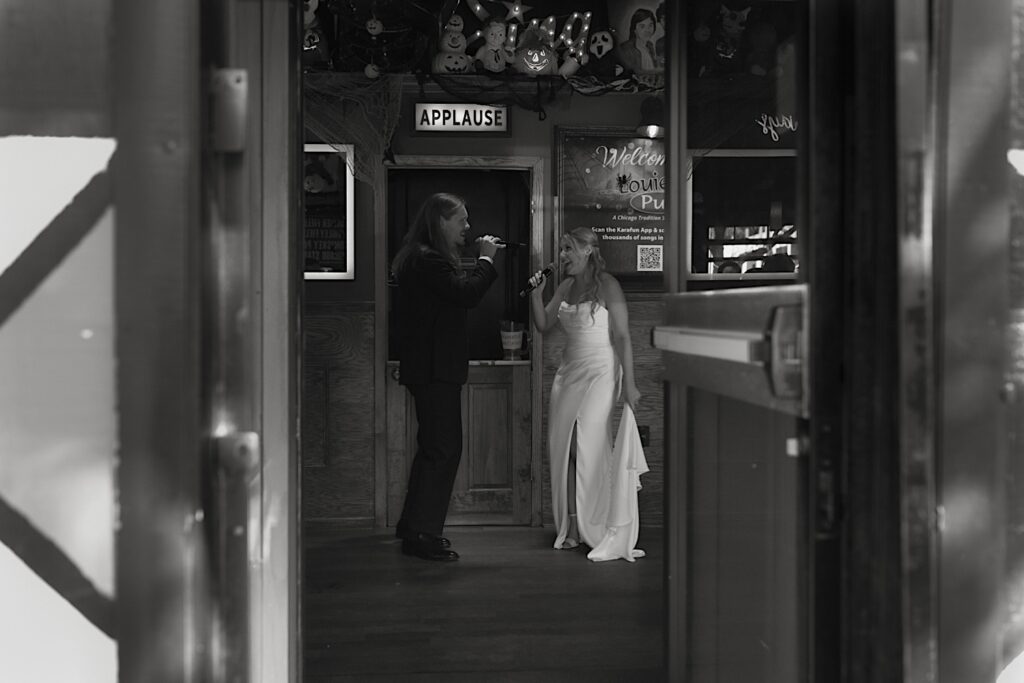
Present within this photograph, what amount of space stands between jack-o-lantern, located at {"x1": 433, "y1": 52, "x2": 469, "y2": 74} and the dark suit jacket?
3.71 ft

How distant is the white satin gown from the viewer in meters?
4.73

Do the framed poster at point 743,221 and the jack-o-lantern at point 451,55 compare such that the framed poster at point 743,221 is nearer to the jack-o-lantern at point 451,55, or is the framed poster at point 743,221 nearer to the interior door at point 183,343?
the interior door at point 183,343

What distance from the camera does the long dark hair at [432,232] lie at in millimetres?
4516

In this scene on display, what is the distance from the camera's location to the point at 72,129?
1648 millimetres

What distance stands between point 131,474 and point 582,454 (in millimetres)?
3439

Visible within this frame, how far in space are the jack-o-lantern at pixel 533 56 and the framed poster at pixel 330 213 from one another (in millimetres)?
1079

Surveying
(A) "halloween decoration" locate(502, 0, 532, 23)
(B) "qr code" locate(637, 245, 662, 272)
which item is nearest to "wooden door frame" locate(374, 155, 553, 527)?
(B) "qr code" locate(637, 245, 662, 272)

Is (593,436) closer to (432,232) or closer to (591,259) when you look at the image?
(591,259)

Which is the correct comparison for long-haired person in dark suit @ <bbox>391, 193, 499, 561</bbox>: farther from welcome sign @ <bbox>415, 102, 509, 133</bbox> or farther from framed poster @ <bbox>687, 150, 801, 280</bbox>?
framed poster @ <bbox>687, 150, 801, 280</bbox>

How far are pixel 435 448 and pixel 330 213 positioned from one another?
5.12 ft

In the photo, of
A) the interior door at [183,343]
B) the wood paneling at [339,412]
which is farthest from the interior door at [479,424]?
the interior door at [183,343]

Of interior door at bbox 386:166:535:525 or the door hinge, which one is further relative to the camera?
interior door at bbox 386:166:535:525

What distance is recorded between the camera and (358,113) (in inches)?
208

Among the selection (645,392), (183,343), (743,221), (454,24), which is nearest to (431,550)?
(645,392)
